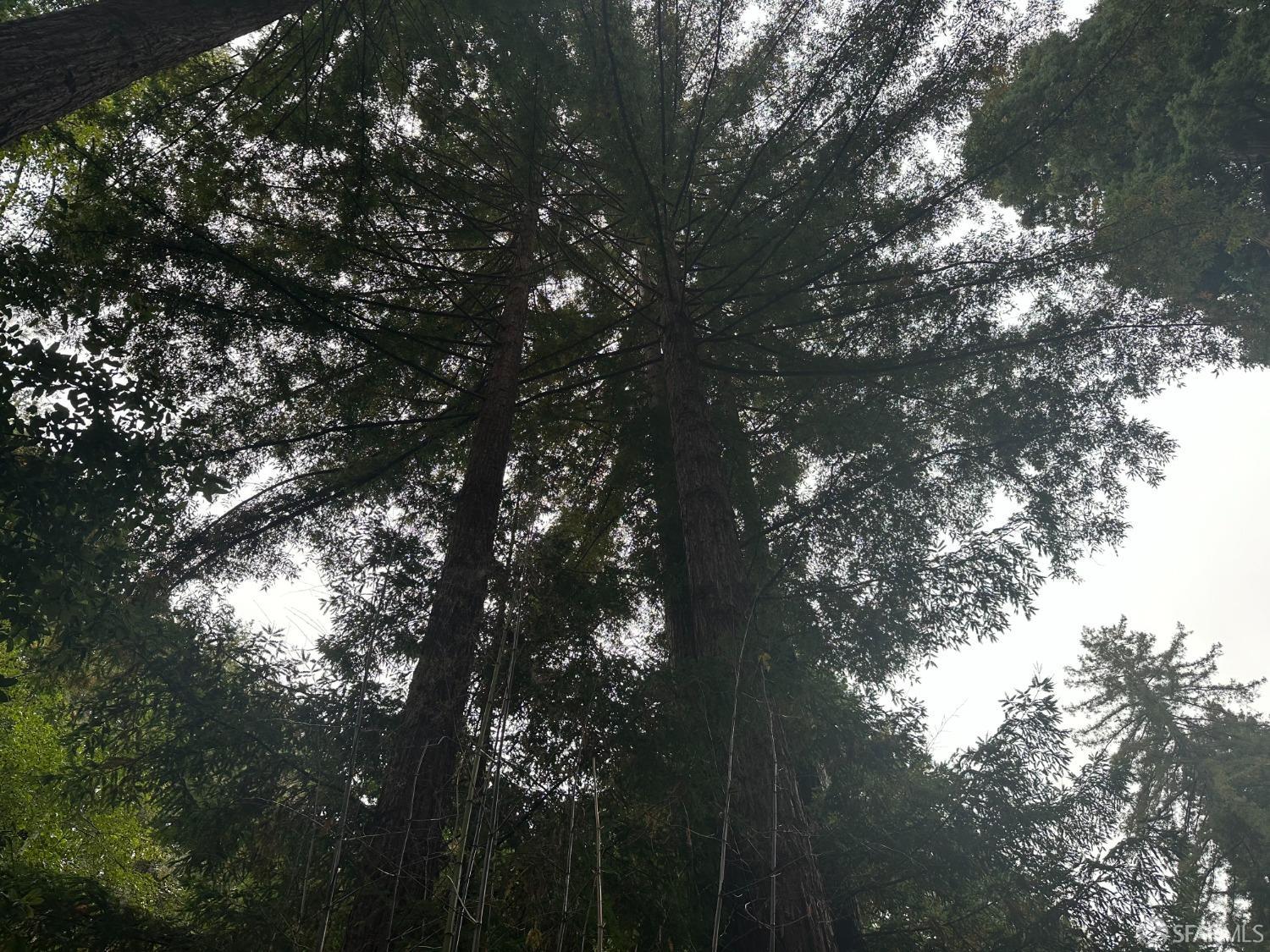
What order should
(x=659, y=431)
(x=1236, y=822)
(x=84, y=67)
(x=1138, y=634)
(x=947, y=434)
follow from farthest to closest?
(x=1138, y=634), (x=1236, y=822), (x=659, y=431), (x=947, y=434), (x=84, y=67)

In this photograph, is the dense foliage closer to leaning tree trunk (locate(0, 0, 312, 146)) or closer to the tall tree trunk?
the tall tree trunk

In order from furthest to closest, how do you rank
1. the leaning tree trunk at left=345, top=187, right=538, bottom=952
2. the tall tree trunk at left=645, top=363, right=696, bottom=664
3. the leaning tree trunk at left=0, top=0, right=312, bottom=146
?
the tall tree trunk at left=645, top=363, right=696, bottom=664 < the leaning tree trunk at left=345, top=187, right=538, bottom=952 < the leaning tree trunk at left=0, top=0, right=312, bottom=146

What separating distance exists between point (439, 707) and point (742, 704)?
2013 mm

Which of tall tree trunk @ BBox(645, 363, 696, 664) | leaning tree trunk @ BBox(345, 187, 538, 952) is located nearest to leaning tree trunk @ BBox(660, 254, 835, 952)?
tall tree trunk @ BBox(645, 363, 696, 664)

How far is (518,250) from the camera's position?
8547mm

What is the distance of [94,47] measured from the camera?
137 inches

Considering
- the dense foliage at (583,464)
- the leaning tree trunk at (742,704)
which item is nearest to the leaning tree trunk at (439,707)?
the dense foliage at (583,464)

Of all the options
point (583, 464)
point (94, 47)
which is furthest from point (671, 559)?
point (94, 47)

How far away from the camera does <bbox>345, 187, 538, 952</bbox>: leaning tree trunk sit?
359cm

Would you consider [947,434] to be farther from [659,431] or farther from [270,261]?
[270,261]

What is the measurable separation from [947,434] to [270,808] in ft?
20.5

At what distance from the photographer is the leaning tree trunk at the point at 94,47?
3160 millimetres

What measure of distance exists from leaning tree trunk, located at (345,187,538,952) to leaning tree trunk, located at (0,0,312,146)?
341cm

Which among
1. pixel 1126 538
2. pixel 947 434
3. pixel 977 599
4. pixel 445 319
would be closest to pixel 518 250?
pixel 445 319
